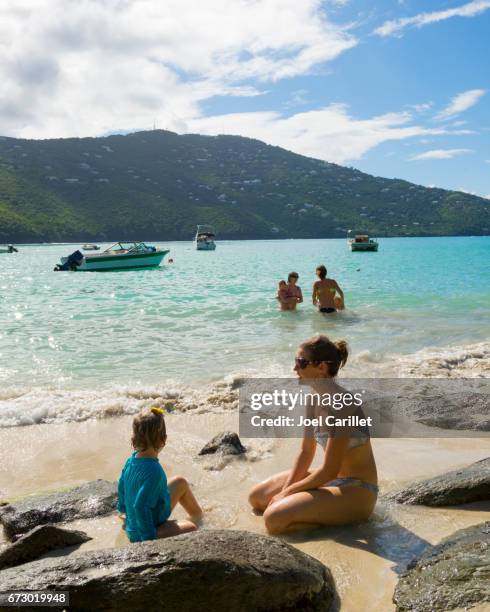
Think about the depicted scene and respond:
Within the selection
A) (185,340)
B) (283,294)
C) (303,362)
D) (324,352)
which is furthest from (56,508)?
(283,294)

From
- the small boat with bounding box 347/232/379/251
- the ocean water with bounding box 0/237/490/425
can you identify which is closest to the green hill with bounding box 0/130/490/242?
the small boat with bounding box 347/232/379/251

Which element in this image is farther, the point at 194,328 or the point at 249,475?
the point at 194,328

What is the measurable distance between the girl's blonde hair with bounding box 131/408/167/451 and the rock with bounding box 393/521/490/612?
5.78ft

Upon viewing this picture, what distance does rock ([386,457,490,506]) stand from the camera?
4.16 m

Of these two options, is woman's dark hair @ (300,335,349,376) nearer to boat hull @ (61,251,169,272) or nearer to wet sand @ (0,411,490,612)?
wet sand @ (0,411,490,612)

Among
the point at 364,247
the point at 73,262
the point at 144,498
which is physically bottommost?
the point at 144,498

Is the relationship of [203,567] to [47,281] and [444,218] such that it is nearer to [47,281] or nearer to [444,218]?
[47,281]

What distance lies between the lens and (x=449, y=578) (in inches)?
110

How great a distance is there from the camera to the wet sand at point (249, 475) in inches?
136

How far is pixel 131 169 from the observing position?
157 meters

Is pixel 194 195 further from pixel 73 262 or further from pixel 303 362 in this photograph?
pixel 303 362

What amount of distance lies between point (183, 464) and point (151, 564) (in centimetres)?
282

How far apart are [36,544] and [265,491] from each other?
1709 mm

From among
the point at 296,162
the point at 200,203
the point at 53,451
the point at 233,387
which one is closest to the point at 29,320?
the point at 233,387
